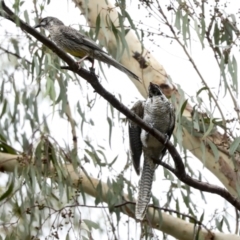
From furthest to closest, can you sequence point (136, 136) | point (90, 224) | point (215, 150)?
point (136, 136) → point (215, 150) → point (90, 224)

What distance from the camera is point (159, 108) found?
371 centimetres

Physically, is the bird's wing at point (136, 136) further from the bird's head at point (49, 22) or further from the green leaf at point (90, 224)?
the bird's head at point (49, 22)

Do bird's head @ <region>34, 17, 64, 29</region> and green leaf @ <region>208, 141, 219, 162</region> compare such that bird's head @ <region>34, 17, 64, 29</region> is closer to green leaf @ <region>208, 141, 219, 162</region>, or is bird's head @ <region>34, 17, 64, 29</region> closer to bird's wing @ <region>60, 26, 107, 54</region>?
bird's wing @ <region>60, 26, 107, 54</region>

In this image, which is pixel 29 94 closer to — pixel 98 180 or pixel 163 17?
pixel 98 180

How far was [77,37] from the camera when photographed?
3.72 metres

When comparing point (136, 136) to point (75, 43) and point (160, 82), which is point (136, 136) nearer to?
point (160, 82)

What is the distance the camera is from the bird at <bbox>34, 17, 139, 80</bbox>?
3582 mm

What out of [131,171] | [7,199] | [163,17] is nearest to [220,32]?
[163,17]

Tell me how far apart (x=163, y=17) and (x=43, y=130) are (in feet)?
2.71

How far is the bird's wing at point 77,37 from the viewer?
3.66 m

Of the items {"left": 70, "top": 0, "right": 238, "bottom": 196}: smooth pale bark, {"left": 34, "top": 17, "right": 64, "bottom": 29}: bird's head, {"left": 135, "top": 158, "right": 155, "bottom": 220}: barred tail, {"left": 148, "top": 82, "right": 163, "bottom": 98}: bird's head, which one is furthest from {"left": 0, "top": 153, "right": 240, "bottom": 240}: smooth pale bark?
{"left": 34, "top": 17, "right": 64, "bottom": 29}: bird's head

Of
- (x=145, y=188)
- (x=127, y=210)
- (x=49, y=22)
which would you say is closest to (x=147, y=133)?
(x=145, y=188)

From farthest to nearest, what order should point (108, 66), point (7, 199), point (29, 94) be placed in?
point (29, 94) < point (108, 66) < point (7, 199)

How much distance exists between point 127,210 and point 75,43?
0.89m
